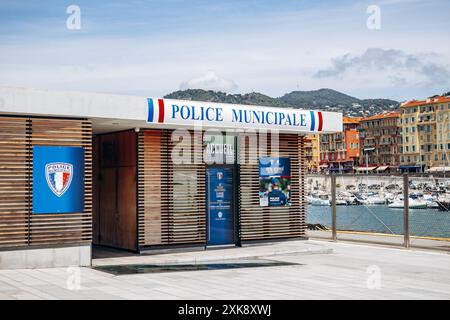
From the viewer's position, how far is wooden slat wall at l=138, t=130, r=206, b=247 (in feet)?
58.8

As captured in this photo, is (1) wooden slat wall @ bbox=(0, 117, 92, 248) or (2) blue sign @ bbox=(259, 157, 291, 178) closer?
(1) wooden slat wall @ bbox=(0, 117, 92, 248)

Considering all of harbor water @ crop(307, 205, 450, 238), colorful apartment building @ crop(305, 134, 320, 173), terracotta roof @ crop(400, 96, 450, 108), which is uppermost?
terracotta roof @ crop(400, 96, 450, 108)

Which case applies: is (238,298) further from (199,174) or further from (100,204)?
(100,204)

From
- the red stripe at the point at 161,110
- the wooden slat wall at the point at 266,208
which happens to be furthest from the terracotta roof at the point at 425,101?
the red stripe at the point at 161,110

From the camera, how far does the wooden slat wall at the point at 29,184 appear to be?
14.9 m

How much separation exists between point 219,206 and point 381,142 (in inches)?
5893

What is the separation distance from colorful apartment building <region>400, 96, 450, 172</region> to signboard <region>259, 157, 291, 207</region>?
127 metres

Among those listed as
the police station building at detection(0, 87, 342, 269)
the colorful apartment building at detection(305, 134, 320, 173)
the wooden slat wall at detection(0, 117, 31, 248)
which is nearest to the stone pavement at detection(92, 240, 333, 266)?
the police station building at detection(0, 87, 342, 269)

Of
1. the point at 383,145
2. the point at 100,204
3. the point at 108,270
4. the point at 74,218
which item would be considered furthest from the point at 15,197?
the point at 383,145

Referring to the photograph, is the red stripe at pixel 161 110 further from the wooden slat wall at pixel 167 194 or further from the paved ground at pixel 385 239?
the paved ground at pixel 385 239

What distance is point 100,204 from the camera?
20.1 meters

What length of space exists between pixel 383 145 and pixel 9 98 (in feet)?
511

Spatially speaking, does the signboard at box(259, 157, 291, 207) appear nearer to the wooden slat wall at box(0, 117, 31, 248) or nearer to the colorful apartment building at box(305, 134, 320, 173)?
the wooden slat wall at box(0, 117, 31, 248)

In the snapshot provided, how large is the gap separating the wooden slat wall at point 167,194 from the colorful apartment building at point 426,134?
12978 centimetres
